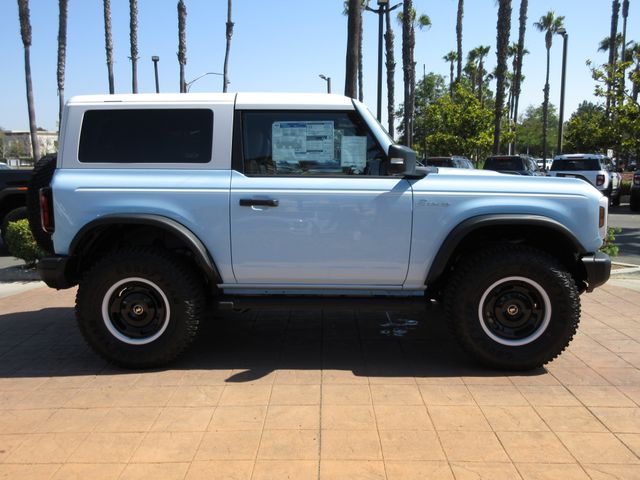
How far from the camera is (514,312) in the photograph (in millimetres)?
4148

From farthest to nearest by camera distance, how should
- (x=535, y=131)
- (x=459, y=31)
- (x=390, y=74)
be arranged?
1. (x=535, y=131)
2. (x=459, y=31)
3. (x=390, y=74)

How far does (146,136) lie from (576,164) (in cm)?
1712

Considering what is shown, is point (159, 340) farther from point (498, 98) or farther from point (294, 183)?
point (498, 98)

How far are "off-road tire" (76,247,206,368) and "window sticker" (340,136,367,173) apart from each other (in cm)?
151

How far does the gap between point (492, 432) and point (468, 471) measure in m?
0.50

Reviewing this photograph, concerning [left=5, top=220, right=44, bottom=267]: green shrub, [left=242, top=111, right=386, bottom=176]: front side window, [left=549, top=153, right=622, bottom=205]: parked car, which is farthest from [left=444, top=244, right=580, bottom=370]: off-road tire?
[left=549, top=153, right=622, bottom=205]: parked car

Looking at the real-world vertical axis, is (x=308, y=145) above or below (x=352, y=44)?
below

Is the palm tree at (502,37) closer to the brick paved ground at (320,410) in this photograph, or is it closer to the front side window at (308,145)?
the brick paved ground at (320,410)

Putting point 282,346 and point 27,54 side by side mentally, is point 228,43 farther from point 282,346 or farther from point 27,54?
point 282,346

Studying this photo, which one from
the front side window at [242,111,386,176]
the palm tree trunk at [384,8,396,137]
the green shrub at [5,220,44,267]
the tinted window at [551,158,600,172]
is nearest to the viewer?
the front side window at [242,111,386,176]

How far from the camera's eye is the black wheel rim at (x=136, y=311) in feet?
13.8

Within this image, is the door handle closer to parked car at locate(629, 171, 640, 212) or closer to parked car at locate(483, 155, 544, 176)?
parked car at locate(483, 155, 544, 176)

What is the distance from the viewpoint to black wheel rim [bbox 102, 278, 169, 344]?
421 cm

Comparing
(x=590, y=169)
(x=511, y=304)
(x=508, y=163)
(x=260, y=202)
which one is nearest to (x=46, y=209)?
(x=260, y=202)
